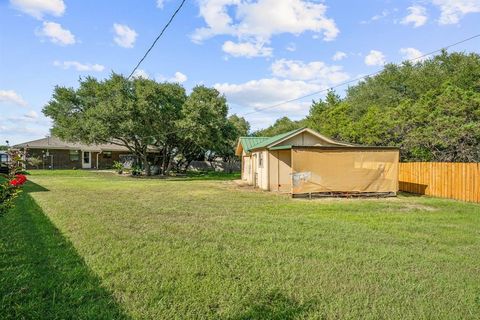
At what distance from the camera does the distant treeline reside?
1557 cm

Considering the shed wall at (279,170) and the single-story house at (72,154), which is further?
the single-story house at (72,154)

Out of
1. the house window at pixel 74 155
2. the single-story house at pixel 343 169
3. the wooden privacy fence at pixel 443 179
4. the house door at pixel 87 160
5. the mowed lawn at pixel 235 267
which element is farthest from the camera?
the house door at pixel 87 160

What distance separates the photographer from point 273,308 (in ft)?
10.2

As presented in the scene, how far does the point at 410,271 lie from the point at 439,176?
1035 cm

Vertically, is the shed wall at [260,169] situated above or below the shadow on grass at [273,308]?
above

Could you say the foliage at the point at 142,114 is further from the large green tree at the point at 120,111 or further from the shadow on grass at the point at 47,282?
the shadow on grass at the point at 47,282

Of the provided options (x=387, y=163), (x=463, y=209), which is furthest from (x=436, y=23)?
(x=463, y=209)

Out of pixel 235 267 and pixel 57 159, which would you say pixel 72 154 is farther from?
pixel 235 267

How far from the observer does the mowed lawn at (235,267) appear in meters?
3.10

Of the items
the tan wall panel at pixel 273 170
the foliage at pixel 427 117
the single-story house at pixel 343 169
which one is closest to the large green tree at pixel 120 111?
the tan wall panel at pixel 273 170

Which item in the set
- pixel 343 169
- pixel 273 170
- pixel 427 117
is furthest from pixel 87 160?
pixel 427 117

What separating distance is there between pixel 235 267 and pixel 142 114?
724 inches

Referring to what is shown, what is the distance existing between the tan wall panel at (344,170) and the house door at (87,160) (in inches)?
1047

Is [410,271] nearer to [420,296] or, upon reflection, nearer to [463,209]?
[420,296]
